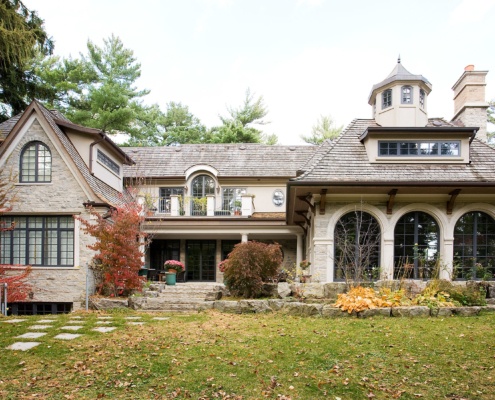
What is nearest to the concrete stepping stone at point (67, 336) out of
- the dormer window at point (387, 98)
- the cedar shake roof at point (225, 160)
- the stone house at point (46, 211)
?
the stone house at point (46, 211)

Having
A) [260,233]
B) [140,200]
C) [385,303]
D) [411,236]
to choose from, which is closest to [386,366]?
[385,303]

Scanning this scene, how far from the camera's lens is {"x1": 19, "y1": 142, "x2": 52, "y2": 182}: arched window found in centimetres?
1350

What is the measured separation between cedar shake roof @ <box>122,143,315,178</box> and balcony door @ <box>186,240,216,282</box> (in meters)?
3.59

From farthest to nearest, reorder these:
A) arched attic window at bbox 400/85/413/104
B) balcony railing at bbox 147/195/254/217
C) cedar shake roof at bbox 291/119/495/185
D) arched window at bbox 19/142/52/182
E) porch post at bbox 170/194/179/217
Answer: porch post at bbox 170/194/179/217 → balcony railing at bbox 147/195/254/217 → arched attic window at bbox 400/85/413/104 → arched window at bbox 19/142/52/182 → cedar shake roof at bbox 291/119/495/185

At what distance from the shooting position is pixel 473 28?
1128 cm

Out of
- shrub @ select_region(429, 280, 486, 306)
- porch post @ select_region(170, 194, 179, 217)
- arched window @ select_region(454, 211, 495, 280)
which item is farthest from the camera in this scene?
porch post @ select_region(170, 194, 179, 217)

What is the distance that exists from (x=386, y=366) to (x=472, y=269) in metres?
7.86

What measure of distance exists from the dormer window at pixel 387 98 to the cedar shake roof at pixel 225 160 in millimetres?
6291

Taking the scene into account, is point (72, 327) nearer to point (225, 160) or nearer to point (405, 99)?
point (405, 99)

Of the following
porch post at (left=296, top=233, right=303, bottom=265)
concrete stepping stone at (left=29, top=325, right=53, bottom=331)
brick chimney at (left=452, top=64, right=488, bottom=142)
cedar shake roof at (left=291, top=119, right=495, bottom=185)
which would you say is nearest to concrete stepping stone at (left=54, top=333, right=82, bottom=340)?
concrete stepping stone at (left=29, top=325, right=53, bottom=331)

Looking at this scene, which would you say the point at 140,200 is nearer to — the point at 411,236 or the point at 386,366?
the point at 411,236

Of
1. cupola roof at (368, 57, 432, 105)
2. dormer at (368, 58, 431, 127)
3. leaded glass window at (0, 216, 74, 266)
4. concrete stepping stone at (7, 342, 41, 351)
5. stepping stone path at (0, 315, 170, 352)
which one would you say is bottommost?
stepping stone path at (0, 315, 170, 352)

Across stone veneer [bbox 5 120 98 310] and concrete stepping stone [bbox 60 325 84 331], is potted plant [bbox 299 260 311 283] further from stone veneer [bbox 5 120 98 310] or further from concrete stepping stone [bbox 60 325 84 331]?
stone veneer [bbox 5 120 98 310]

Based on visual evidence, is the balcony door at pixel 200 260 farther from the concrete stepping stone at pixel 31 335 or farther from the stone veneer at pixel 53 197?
the concrete stepping stone at pixel 31 335
